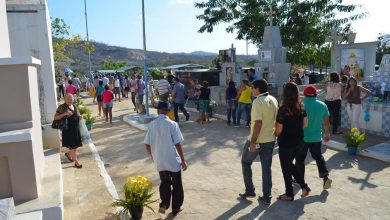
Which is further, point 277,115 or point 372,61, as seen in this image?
point 372,61

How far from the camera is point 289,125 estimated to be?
5.11 metres

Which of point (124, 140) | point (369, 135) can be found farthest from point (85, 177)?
point (369, 135)

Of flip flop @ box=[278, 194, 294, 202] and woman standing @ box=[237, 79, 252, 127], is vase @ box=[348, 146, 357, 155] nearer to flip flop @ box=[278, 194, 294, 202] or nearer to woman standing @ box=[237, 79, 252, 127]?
flip flop @ box=[278, 194, 294, 202]

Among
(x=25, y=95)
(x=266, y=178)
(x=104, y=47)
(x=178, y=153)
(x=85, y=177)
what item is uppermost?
(x=104, y=47)

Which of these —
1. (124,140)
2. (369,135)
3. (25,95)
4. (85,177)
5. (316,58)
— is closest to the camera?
(25,95)

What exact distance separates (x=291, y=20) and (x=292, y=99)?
51.9 ft

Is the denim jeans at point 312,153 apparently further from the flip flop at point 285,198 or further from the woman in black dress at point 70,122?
the woman in black dress at point 70,122

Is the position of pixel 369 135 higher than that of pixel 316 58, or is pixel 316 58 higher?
pixel 316 58

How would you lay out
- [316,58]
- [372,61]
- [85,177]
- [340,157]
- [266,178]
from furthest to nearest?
[316,58]
[372,61]
[340,157]
[85,177]
[266,178]

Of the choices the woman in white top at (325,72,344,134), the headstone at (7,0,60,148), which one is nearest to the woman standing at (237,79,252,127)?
the woman in white top at (325,72,344,134)

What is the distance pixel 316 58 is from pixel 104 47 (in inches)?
3976

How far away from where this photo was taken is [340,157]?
7.63m

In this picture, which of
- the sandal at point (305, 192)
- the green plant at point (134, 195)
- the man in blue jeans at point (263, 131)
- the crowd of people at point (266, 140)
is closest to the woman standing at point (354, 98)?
the crowd of people at point (266, 140)

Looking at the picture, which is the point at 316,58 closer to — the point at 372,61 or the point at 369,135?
the point at 372,61
